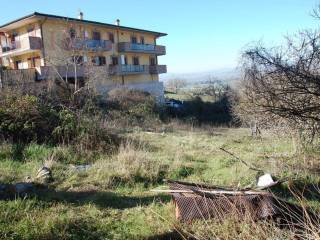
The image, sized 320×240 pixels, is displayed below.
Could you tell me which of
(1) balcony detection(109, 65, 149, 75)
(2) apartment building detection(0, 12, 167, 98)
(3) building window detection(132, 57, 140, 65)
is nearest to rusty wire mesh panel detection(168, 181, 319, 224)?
(2) apartment building detection(0, 12, 167, 98)

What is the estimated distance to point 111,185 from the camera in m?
8.62

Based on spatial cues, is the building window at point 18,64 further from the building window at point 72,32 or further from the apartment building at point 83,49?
the building window at point 72,32

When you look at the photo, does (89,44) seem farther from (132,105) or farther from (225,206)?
(225,206)

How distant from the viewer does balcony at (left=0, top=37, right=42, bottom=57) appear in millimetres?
28750

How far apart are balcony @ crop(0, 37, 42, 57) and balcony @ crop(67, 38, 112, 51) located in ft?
8.50

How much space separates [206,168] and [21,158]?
5.02 meters

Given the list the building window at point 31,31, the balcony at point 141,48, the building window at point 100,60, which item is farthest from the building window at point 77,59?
the balcony at point 141,48

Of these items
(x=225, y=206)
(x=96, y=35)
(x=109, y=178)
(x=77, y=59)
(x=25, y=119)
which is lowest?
(x=109, y=178)

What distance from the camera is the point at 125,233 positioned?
5.87m

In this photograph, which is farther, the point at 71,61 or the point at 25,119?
the point at 71,61

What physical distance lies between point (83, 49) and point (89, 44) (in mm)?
3025

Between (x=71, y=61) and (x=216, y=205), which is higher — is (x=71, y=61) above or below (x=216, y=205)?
above

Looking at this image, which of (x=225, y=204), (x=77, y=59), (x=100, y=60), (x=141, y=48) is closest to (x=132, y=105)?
(x=77, y=59)

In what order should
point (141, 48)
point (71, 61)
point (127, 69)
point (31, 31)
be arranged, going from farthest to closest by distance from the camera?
point (141, 48), point (127, 69), point (31, 31), point (71, 61)
